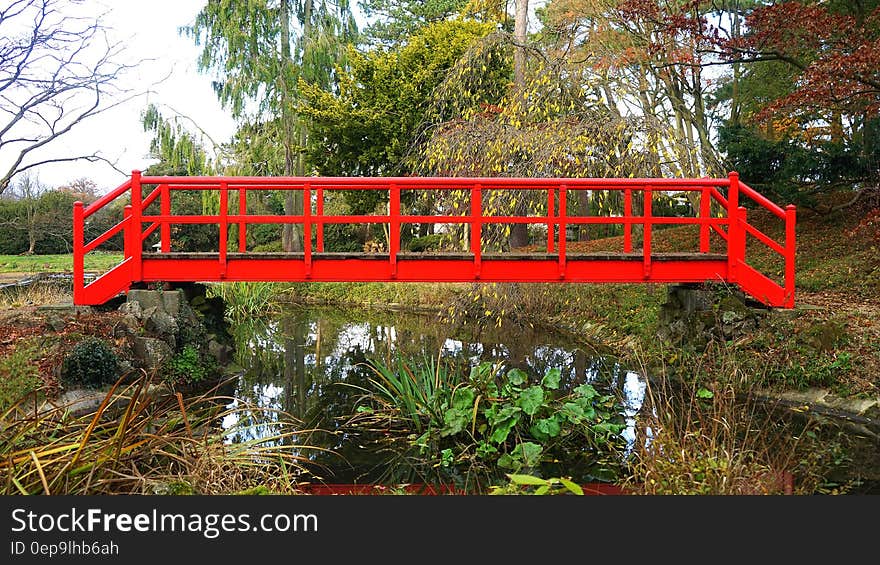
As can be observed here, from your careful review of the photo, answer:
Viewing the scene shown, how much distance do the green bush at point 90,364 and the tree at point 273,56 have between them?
11.5 m

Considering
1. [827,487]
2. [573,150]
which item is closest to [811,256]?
[573,150]

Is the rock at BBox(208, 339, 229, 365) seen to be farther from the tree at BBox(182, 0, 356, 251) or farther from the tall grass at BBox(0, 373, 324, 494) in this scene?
the tree at BBox(182, 0, 356, 251)

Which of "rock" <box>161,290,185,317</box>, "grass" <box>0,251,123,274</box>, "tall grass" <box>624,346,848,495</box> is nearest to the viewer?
"tall grass" <box>624,346,848,495</box>

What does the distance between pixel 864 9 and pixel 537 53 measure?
19.6 feet

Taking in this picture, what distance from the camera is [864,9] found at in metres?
12.9

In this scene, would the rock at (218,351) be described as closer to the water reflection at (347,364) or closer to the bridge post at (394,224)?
the water reflection at (347,364)

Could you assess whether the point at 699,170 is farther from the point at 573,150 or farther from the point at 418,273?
the point at 418,273

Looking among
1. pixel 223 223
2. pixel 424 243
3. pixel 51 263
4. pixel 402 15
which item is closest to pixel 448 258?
pixel 223 223

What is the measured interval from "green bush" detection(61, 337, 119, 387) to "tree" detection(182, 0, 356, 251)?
11.5 meters

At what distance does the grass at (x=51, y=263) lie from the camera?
17027 mm

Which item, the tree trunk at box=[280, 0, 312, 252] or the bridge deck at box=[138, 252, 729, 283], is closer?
the bridge deck at box=[138, 252, 729, 283]

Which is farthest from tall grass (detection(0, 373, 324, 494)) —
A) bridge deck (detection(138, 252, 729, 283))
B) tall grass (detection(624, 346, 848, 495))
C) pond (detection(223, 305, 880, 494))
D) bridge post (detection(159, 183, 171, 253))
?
bridge post (detection(159, 183, 171, 253))

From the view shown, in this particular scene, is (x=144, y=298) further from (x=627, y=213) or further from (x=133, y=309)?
(x=627, y=213)

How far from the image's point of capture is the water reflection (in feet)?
21.4
